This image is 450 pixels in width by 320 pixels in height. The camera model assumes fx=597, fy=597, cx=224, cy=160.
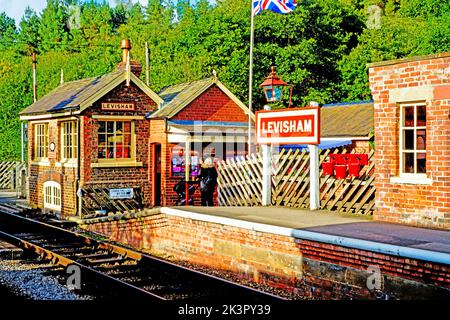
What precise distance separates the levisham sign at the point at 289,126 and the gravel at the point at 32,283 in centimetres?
599

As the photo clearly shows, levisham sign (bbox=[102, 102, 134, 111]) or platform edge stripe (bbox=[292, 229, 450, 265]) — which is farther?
levisham sign (bbox=[102, 102, 134, 111])

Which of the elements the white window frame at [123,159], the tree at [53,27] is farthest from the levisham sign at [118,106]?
the tree at [53,27]

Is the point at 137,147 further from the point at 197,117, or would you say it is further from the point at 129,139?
the point at 197,117

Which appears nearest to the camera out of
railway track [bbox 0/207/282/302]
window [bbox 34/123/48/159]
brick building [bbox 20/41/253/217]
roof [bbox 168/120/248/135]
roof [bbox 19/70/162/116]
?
railway track [bbox 0/207/282/302]

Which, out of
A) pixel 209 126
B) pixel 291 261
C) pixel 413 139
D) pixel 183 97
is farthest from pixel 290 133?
pixel 183 97

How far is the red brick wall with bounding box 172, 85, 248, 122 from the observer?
18422 millimetres

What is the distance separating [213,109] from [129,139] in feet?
9.22

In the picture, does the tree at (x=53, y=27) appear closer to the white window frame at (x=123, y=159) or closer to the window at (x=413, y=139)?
the white window frame at (x=123, y=159)

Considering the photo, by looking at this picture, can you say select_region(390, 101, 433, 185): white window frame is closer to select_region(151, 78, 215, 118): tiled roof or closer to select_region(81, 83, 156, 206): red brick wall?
select_region(151, 78, 215, 118): tiled roof

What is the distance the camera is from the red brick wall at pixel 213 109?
1842 centimetres

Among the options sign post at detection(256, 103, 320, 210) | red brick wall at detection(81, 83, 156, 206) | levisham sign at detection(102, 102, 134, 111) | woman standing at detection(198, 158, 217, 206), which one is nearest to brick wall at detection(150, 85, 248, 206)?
red brick wall at detection(81, 83, 156, 206)
